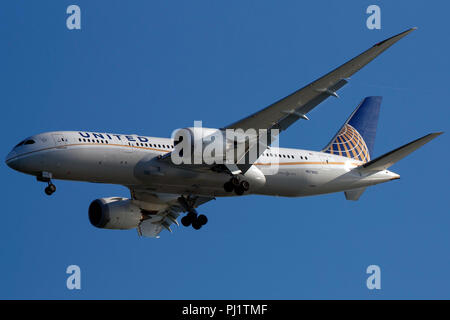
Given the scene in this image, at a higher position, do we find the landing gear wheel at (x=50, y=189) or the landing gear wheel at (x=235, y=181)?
the landing gear wheel at (x=235, y=181)

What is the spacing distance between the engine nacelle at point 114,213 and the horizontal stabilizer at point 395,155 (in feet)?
44.5

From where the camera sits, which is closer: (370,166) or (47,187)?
(47,187)

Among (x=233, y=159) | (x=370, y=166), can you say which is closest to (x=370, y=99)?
(x=370, y=166)

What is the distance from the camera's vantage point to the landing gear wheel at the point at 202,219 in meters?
45.6

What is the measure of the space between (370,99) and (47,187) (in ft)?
79.0

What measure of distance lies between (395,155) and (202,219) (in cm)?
1111

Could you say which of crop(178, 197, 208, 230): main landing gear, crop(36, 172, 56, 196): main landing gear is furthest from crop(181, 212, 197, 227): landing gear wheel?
crop(36, 172, 56, 196): main landing gear

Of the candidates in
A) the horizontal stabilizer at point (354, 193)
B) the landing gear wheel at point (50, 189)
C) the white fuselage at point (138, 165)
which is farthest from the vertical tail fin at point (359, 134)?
the landing gear wheel at point (50, 189)

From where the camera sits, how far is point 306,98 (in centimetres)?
3797

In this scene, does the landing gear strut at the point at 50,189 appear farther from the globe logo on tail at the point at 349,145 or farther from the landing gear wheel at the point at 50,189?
the globe logo on tail at the point at 349,145

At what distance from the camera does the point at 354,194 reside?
48281mm

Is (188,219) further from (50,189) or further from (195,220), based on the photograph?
(50,189)

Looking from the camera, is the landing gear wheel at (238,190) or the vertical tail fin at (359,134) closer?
the landing gear wheel at (238,190)
